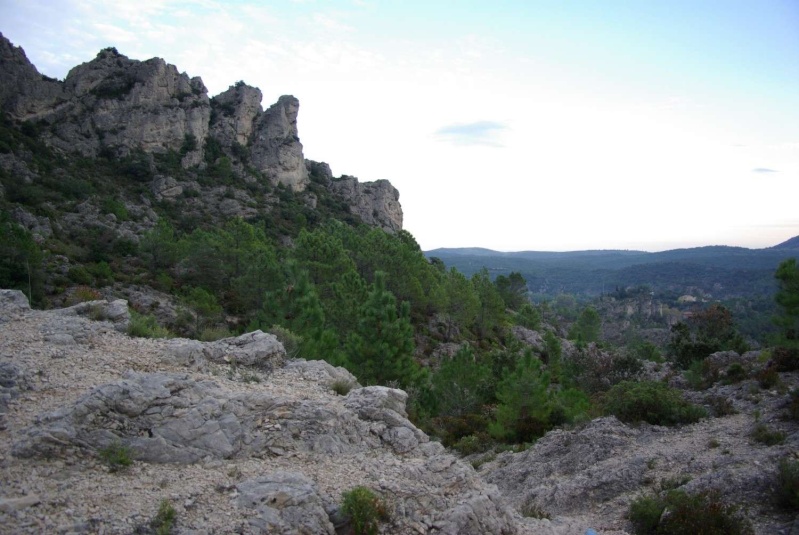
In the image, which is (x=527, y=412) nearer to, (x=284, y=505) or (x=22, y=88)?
(x=284, y=505)

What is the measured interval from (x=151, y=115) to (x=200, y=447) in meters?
64.1

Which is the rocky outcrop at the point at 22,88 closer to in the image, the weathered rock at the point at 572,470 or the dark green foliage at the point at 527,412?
the dark green foliage at the point at 527,412

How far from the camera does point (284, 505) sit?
6.50m

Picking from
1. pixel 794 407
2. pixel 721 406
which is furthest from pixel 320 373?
pixel 721 406

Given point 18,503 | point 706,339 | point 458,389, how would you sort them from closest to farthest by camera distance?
point 18,503 → point 458,389 → point 706,339

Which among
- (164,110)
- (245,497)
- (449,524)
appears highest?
(164,110)

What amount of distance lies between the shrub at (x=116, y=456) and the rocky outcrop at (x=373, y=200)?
7298cm

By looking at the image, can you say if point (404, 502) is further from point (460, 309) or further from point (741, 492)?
point (460, 309)

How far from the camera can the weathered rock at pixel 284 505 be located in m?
6.23

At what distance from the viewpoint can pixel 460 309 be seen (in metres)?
39.4

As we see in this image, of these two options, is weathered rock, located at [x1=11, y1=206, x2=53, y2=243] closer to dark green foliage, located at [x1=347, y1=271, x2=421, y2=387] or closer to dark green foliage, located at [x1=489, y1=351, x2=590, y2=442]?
dark green foliage, located at [x1=347, y1=271, x2=421, y2=387]

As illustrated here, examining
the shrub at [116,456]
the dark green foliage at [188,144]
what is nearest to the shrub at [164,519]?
the shrub at [116,456]

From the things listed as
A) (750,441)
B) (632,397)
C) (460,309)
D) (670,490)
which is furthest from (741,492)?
(460,309)

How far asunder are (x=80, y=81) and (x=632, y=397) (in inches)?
2735
